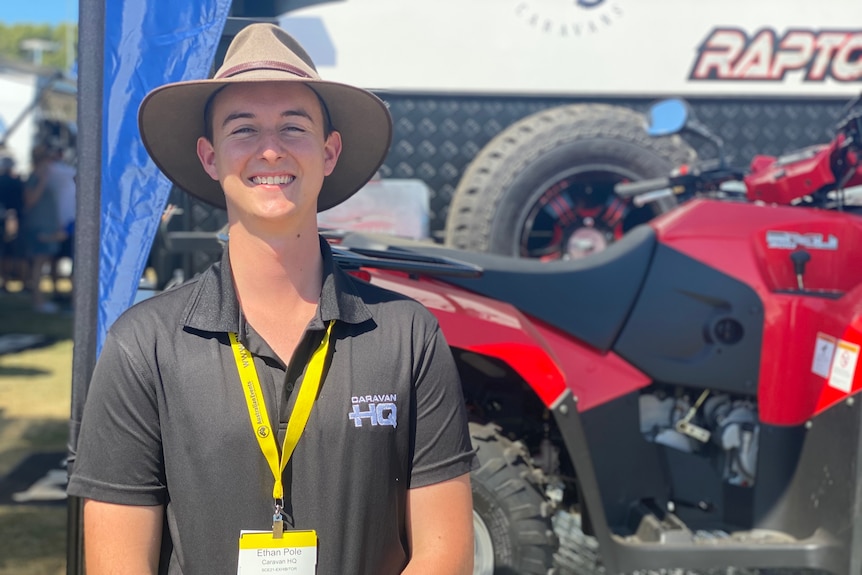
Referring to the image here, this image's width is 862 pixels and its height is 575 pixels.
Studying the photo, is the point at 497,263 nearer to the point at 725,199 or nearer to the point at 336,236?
the point at 336,236

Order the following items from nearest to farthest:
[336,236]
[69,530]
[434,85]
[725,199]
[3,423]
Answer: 1. [69,530]
2. [336,236]
3. [725,199]
4. [434,85]
5. [3,423]

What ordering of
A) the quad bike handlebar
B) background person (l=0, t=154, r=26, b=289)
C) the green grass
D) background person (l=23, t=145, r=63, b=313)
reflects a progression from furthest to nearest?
background person (l=0, t=154, r=26, b=289) < background person (l=23, t=145, r=63, b=313) < the green grass < the quad bike handlebar

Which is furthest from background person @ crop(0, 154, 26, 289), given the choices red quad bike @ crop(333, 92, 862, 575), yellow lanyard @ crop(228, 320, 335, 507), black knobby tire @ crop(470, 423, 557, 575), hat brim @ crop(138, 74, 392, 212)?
yellow lanyard @ crop(228, 320, 335, 507)

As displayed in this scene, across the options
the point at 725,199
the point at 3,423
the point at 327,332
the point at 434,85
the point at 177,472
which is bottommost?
the point at 3,423

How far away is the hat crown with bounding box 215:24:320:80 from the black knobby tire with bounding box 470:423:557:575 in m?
1.44

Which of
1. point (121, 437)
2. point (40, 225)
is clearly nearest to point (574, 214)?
point (121, 437)

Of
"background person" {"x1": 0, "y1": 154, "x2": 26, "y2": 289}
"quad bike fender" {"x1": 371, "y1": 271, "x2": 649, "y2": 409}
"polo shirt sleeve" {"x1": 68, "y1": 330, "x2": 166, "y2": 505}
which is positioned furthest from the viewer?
"background person" {"x1": 0, "y1": 154, "x2": 26, "y2": 289}

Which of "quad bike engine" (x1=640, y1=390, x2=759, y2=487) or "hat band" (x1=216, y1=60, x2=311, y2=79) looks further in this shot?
"quad bike engine" (x1=640, y1=390, x2=759, y2=487)

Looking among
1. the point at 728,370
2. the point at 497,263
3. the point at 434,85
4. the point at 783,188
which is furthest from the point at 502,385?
the point at 434,85

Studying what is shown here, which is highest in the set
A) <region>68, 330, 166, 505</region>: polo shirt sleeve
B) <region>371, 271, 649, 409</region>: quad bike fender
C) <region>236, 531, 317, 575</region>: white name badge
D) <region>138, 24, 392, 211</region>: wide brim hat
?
<region>138, 24, 392, 211</region>: wide brim hat

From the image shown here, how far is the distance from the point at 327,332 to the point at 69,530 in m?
1.06

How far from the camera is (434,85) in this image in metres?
4.59

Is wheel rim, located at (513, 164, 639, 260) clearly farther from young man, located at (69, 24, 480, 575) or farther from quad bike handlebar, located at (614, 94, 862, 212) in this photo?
young man, located at (69, 24, 480, 575)

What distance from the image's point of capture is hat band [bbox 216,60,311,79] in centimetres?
178
